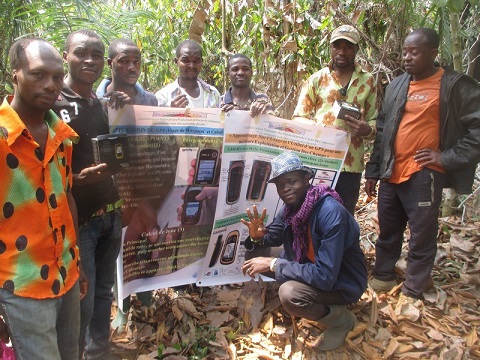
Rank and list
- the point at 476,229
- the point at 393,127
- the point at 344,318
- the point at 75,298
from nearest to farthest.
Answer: the point at 75,298 < the point at 344,318 < the point at 393,127 < the point at 476,229

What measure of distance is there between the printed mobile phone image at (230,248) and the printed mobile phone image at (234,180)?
0.96ft

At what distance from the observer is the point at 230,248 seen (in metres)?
3.48

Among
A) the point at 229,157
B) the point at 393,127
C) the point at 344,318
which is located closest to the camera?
the point at 344,318

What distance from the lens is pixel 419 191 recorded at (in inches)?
133

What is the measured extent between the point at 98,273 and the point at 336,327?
171 cm

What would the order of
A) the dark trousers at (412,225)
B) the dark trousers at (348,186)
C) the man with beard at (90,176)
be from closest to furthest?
the man with beard at (90,176), the dark trousers at (412,225), the dark trousers at (348,186)

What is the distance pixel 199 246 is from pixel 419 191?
1.81 metres

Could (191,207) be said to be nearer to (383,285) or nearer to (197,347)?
(197,347)

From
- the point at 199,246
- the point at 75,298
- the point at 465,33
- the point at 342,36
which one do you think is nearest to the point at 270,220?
the point at 199,246

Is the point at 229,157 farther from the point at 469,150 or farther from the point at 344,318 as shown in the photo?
the point at 469,150

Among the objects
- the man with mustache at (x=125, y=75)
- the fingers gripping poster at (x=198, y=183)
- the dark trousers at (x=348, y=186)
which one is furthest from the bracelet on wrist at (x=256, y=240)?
the man with mustache at (x=125, y=75)

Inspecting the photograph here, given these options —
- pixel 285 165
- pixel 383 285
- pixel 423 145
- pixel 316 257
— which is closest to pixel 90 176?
pixel 285 165

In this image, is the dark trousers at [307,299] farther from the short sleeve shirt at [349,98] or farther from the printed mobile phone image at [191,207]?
the short sleeve shirt at [349,98]

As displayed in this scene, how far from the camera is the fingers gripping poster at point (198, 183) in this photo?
2.99m
